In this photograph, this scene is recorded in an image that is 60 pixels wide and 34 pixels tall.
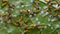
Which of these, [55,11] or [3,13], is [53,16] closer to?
[55,11]

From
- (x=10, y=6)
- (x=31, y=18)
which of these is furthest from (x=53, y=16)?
(x=10, y=6)

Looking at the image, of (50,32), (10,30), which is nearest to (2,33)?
(10,30)

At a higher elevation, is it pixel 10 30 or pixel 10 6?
pixel 10 6

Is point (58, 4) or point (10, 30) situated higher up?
point (58, 4)

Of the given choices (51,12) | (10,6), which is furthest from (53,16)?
(10,6)

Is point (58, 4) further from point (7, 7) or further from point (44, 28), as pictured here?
point (7, 7)

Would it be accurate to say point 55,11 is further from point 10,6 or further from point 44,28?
point 10,6
